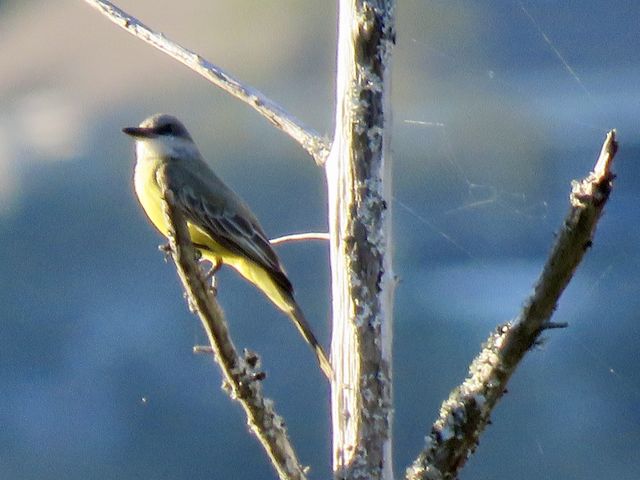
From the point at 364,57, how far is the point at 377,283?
0.82 feet

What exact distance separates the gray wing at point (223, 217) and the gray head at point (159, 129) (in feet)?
0.70

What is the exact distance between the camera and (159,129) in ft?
8.71

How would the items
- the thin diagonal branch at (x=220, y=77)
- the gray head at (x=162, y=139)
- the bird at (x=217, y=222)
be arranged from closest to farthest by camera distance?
the thin diagonal branch at (x=220, y=77) < the bird at (x=217, y=222) < the gray head at (x=162, y=139)

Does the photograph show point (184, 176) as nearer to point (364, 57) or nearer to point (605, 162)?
point (364, 57)

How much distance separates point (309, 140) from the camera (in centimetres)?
144

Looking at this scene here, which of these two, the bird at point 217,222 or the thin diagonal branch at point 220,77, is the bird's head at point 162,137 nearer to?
the bird at point 217,222

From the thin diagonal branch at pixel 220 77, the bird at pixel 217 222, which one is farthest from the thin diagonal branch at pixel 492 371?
the bird at pixel 217 222

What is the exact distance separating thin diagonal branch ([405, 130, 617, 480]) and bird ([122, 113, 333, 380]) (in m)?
0.83

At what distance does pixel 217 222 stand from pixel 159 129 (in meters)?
0.42

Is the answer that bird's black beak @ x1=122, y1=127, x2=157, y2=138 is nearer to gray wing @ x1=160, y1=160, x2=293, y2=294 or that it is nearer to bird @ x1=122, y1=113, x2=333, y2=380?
bird @ x1=122, y1=113, x2=333, y2=380

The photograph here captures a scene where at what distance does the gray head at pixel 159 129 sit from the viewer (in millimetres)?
2637

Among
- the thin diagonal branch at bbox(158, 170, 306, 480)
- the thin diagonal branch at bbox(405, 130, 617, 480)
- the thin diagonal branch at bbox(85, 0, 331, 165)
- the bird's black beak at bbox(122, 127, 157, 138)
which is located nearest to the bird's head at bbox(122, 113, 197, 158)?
the bird's black beak at bbox(122, 127, 157, 138)

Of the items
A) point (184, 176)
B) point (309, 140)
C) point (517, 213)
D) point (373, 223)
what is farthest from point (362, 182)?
point (517, 213)

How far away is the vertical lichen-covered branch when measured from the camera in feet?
4.01
